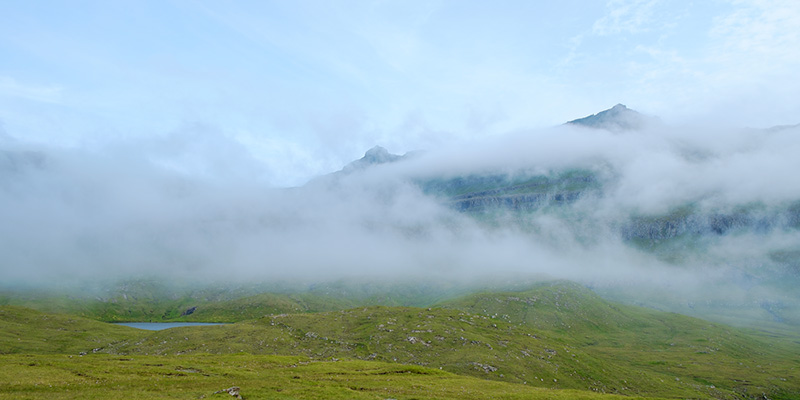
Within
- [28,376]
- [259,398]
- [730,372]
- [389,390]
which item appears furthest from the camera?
[730,372]

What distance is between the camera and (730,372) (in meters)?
168

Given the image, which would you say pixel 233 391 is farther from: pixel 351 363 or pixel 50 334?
pixel 50 334

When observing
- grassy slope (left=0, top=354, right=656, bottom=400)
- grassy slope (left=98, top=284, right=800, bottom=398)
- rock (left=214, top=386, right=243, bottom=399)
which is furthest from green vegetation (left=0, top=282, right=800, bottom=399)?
rock (left=214, top=386, right=243, bottom=399)

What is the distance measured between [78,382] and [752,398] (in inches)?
7930

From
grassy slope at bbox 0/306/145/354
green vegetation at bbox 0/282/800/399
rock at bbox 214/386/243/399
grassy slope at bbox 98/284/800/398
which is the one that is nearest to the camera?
rock at bbox 214/386/243/399

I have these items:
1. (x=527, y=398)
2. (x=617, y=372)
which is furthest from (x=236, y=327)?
(x=617, y=372)

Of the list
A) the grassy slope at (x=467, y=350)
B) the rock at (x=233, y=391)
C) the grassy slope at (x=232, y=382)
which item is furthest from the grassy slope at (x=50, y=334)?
the rock at (x=233, y=391)

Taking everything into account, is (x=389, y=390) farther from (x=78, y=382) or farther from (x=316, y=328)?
(x=316, y=328)

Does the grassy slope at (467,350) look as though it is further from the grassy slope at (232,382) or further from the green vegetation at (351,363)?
the grassy slope at (232,382)

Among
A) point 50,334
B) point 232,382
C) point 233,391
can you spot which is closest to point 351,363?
point 232,382

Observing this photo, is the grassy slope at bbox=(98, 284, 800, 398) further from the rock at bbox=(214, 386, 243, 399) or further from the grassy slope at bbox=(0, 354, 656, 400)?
the rock at bbox=(214, 386, 243, 399)

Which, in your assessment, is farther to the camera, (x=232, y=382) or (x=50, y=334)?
(x=50, y=334)

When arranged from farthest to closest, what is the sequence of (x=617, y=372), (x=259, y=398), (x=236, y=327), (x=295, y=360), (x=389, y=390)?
(x=236, y=327) → (x=617, y=372) → (x=295, y=360) → (x=389, y=390) → (x=259, y=398)

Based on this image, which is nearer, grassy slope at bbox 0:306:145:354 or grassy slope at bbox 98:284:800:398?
grassy slope at bbox 98:284:800:398
